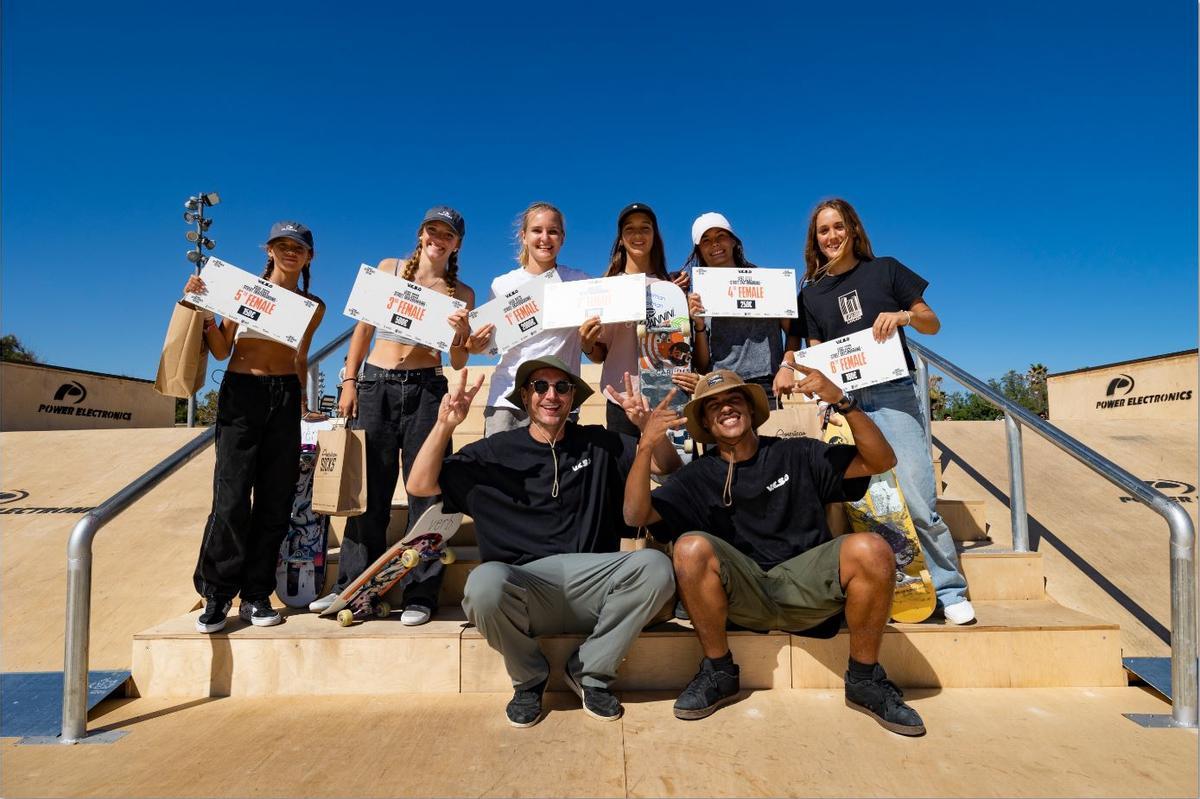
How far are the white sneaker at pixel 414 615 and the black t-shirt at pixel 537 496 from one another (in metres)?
0.50

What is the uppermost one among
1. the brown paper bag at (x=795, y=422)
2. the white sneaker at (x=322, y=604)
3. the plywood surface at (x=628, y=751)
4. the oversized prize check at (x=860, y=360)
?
the oversized prize check at (x=860, y=360)

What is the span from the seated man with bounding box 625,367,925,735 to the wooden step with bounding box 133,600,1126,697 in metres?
0.20

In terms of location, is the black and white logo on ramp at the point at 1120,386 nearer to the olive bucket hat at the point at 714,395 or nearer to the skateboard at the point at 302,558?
the olive bucket hat at the point at 714,395

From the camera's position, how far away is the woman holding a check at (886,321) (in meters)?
3.32

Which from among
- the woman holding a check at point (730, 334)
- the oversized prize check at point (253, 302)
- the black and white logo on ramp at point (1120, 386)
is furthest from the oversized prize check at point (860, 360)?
the black and white logo on ramp at point (1120, 386)

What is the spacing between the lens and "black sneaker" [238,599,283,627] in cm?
320

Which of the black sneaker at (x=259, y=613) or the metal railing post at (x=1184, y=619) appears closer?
the metal railing post at (x=1184, y=619)

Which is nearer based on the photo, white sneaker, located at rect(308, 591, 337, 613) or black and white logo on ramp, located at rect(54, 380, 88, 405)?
white sneaker, located at rect(308, 591, 337, 613)

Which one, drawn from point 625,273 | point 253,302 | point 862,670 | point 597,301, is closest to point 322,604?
point 253,302

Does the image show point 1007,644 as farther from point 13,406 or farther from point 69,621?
point 13,406

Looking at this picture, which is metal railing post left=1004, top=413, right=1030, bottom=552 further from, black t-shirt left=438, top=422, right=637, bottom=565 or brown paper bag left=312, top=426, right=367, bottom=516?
brown paper bag left=312, top=426, right=367, bottom=516

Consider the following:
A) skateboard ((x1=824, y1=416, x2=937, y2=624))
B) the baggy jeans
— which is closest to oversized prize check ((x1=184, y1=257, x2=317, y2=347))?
the baggy jeans

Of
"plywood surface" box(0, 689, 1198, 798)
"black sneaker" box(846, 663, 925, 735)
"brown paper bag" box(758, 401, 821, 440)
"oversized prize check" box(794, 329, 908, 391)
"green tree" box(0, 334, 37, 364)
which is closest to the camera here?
"plywood surface" box(0, 689, 1198, 798)

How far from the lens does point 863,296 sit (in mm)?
3611
